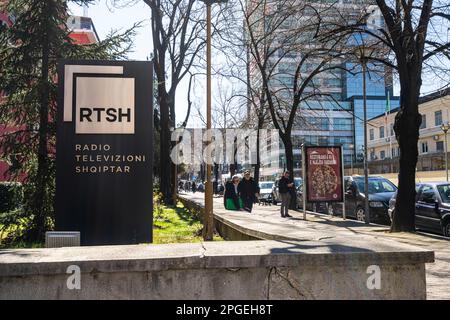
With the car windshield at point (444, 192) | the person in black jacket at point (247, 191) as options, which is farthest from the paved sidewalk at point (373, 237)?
the person in black jacket at point (247, 191)

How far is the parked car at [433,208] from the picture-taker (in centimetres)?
1214

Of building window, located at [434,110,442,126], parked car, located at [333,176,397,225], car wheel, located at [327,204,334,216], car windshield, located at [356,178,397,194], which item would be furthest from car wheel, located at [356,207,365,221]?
building window, located at [434,110,442,126]

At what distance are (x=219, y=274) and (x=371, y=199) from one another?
13.9 meters

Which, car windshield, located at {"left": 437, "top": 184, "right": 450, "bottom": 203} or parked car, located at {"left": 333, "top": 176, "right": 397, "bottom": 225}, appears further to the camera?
parked car, located at {"left": 333, "top": 176, "right": 397, "bottom": 225}

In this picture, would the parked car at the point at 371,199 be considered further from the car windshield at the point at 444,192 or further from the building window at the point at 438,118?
the building window at the point at 438,118

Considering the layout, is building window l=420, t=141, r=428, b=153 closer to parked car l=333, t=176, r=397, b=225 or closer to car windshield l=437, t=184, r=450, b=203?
parked car l=333, t=176, r=397, b=225

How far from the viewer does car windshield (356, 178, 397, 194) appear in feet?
58.1

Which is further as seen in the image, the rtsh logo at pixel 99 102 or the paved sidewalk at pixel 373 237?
the rtsh logo at pixel 99 102

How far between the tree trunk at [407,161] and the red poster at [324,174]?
12.6ft

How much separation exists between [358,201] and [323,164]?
7.03ft

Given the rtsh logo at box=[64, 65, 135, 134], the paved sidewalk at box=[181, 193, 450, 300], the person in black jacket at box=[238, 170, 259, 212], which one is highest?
the rtsh logo at box=[64, 65, 135, 134]

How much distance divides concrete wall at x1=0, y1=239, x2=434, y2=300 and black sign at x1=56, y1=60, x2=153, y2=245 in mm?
2987

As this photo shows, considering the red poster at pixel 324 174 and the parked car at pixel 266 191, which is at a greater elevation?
the red poster at pixel 324 174
